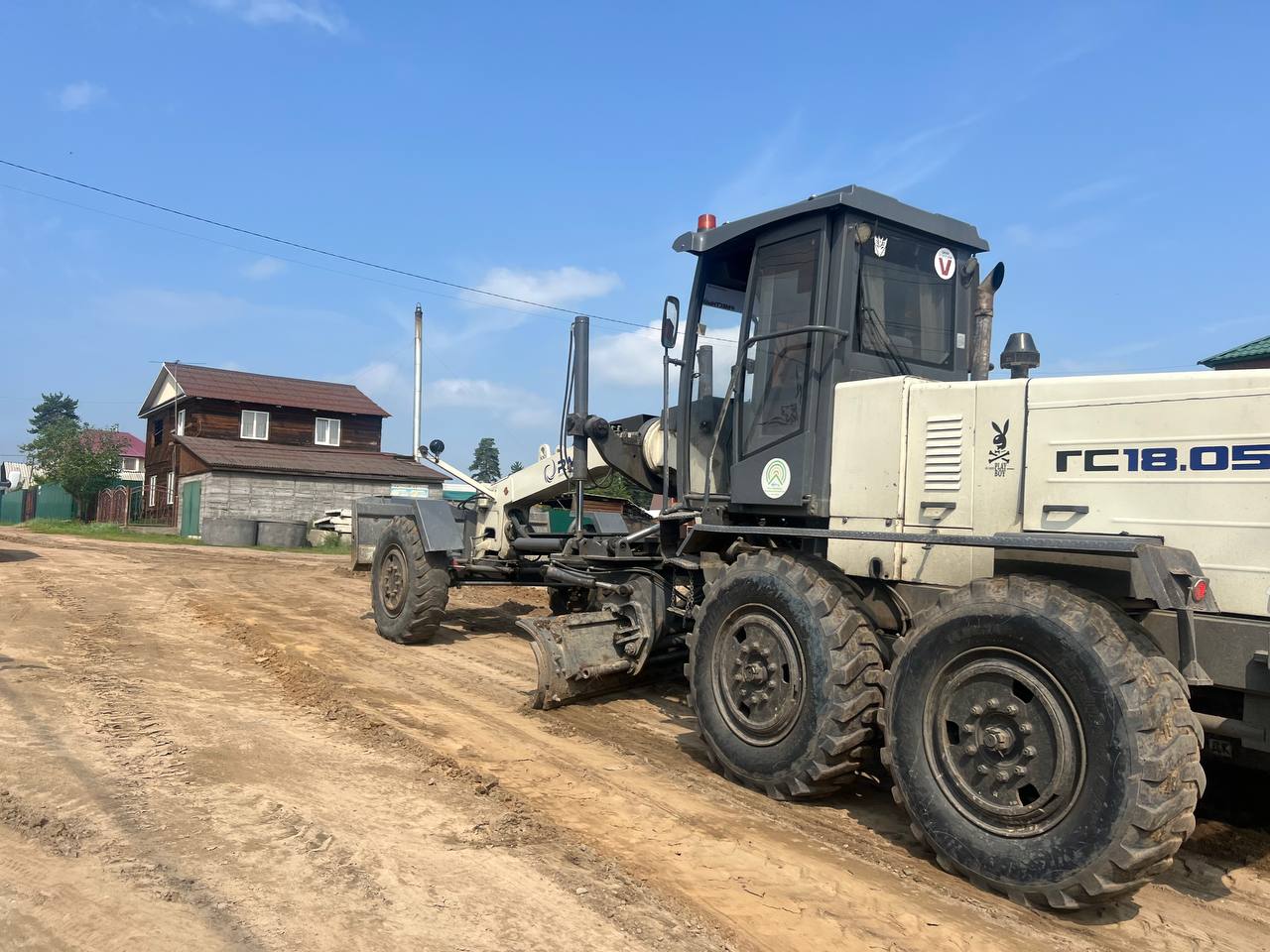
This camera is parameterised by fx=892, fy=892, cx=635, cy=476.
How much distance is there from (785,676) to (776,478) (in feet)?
3.98

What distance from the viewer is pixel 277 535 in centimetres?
2989

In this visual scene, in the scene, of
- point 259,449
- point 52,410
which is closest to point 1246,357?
point 259,449

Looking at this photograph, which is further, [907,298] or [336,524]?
[336,524]

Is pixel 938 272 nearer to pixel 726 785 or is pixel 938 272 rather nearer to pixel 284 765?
pixel 726 785

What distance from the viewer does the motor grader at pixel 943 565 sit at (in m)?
3.54

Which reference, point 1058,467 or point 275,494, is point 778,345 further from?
point 275,494

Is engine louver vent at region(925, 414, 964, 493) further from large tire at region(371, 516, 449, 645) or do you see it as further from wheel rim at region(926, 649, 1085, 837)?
large tire at region(371, 516, 449, 645)

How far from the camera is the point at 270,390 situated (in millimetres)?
39594

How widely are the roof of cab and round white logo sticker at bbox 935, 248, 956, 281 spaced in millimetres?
94

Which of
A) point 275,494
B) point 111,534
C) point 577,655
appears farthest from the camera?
point 275,494

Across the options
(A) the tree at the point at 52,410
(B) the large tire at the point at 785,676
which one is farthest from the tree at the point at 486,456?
(B) the large tire at the point at 785,676

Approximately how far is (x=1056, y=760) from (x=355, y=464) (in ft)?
119

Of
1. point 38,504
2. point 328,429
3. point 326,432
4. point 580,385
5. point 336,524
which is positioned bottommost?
point 38,504

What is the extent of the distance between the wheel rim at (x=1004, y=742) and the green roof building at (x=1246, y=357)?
10.3 m
